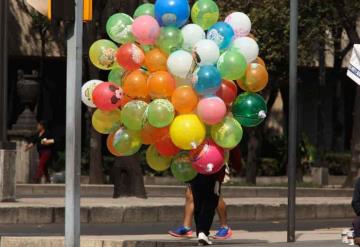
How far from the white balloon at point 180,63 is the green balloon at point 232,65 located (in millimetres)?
330

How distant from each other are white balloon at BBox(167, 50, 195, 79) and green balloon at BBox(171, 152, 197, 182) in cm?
98

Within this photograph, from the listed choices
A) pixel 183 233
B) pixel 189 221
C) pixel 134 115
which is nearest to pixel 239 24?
pixel 134 115

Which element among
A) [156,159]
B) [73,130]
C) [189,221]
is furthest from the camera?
[189,221]

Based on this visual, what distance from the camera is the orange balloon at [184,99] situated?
523 inches

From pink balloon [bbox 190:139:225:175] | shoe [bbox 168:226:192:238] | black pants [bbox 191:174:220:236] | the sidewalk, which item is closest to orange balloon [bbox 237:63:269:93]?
pink balloon [bbox 190:139:225:175]

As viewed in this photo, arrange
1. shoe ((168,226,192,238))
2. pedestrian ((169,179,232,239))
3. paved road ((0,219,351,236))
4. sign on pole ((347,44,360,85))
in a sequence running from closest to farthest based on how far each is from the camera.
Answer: sign on pole ((347,44,360,85)) → pedestrian ((169,179,232,239)) → shoe ((168,226,192,238)) → paved road ((0,219,351,236))

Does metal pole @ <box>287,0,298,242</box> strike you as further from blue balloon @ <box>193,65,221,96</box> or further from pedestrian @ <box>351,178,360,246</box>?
pedestrian @ <box>351,178,360,246</box>

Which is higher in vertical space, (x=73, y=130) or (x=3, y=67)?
(x=3, y=67)

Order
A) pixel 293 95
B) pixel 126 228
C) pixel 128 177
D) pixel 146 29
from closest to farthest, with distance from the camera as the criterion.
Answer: pixel 146 29 → pixel 293 95 → pixel 126 228 → pixel 128 177

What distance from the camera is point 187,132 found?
13.1 meters

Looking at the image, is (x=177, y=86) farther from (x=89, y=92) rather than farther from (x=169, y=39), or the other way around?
(x=89, y=92)

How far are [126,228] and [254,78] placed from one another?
6.21 m

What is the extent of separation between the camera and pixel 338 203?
24297 millimetres

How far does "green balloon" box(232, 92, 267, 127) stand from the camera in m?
13.8
